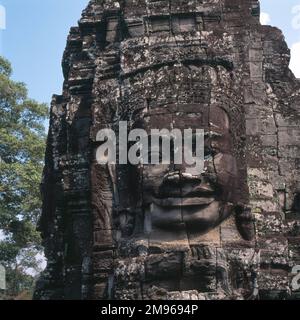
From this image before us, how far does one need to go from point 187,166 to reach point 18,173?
12776 mm

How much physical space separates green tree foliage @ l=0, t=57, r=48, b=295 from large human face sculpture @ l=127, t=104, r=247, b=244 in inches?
487

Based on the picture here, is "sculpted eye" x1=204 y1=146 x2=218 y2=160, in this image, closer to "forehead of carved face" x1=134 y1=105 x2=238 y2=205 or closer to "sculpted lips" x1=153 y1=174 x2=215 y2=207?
"forehead of carved face" x1=134 y1=105 x2=238 y2=205

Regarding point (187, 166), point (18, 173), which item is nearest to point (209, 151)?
point (187, 166)

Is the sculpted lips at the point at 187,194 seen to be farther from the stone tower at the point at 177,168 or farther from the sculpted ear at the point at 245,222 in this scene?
the sculpted ear at the point at 245,222

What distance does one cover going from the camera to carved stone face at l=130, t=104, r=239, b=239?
6387 millimetres

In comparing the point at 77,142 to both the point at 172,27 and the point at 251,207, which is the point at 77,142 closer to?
the point at 172,27

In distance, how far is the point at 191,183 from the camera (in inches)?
251

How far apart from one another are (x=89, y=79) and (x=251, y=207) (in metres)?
2.97

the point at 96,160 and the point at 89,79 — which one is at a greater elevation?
the point at 89,79

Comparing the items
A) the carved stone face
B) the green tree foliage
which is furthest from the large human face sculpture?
the green tree foliage

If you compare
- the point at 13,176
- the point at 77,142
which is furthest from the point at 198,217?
the point at 13,176

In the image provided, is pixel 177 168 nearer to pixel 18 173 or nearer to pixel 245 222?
pixel 245 222

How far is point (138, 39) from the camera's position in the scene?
7.72m

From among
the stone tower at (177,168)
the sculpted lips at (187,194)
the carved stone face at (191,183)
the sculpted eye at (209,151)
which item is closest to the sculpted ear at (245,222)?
the stone tower at (177,168)
